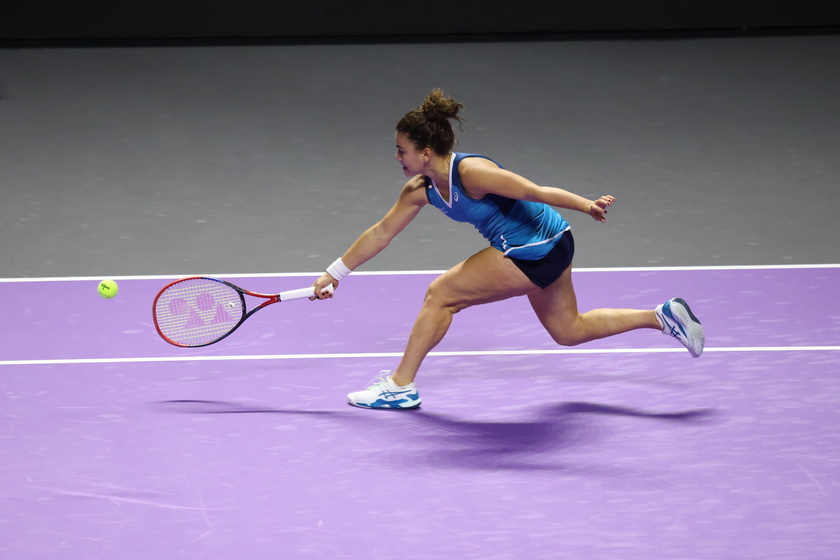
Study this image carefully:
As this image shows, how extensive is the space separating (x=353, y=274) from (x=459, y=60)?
18.9 ft

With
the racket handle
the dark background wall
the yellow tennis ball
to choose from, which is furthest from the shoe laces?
the dark background wall

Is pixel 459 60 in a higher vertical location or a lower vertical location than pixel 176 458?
higher

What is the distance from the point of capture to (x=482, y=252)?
5234 mm

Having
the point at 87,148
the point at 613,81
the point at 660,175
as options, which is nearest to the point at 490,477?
the point at 660,175

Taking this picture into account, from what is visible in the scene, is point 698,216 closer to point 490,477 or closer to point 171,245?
point 171,245

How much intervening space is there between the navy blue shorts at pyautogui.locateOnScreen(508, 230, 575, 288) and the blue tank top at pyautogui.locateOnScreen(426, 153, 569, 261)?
0.02 meters

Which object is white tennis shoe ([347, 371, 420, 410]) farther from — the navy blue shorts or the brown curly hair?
the brown curly hair

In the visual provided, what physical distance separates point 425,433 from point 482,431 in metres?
0.24

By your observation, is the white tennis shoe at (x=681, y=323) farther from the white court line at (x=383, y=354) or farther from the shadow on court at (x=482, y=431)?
the white court line at (x=383, y=354)

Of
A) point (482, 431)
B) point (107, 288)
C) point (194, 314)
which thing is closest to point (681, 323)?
point (482, 431)

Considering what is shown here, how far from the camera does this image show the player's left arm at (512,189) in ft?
15.6

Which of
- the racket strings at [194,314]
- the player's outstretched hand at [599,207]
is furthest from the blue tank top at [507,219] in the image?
the racket strings at [194,314]

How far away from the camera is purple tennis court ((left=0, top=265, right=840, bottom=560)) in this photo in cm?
424

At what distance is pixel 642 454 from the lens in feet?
16.0
